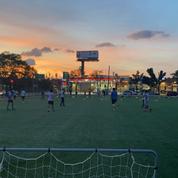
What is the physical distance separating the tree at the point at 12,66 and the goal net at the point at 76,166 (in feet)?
395

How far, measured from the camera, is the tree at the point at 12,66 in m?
132

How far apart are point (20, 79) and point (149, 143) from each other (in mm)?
124250

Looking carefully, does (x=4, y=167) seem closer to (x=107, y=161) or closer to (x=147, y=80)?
(x=107, y=161)

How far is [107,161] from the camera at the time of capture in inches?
436

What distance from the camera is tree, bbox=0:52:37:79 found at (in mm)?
131750

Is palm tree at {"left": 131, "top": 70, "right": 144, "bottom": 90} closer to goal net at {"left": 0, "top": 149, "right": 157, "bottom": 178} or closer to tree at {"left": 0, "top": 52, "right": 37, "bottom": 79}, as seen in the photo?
tree at {"left": 0, "top": 52, "right": 37, "bottom": 79}

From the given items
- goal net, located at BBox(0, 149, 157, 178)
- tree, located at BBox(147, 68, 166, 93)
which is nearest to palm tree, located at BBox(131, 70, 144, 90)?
tree, located at BBox(147, 68, 166, 93)

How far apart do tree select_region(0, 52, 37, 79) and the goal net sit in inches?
4745

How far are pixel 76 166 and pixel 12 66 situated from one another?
126 metres

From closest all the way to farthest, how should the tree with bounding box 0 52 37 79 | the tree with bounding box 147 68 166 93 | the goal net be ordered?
the goal net
the tree with bounding box 0 52 37 79
the tree with bounding box 147 68 166 93

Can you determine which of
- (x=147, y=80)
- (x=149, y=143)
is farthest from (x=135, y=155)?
(x=147, y=80)

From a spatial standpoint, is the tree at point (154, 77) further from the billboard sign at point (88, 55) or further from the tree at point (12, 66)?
the tree at point (12, 66)

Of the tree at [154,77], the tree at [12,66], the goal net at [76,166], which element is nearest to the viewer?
the goal net at [76,166]

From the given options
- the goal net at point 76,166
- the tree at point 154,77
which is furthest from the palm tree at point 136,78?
the goal net at point 76,166
